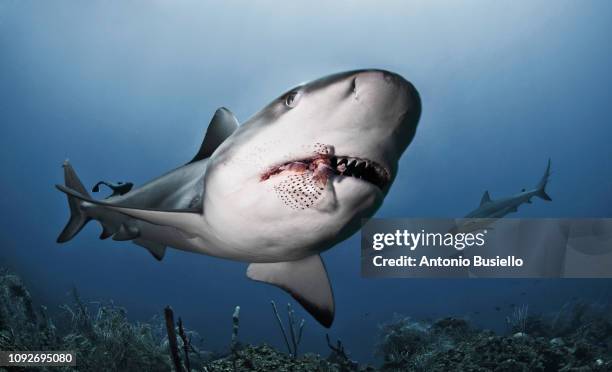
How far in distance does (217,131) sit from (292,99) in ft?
9.65

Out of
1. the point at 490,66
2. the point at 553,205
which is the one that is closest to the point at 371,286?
the point at 553,205

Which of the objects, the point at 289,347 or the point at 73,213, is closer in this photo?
the point at 73,213

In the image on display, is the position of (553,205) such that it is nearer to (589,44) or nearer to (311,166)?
(589,44)

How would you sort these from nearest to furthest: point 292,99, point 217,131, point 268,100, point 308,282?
point 292,99 < point 308,282 < point 217,131 < point 268,100

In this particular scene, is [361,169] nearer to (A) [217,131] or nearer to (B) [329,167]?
(B) [329,167]

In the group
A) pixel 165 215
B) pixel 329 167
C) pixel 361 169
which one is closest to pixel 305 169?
pixel 329 167

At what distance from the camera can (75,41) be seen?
25.5m


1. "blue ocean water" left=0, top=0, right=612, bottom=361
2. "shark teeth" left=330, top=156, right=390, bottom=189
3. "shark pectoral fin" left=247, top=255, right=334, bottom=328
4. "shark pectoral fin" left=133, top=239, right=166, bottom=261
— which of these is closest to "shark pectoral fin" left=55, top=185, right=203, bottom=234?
"shark pectoral fin" left=247, top=255, right=334, bottom=328

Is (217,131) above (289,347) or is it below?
above

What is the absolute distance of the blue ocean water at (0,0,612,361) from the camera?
24188 mm

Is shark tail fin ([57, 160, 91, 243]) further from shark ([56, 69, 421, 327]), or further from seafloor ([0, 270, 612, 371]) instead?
shark ([56, 69, 421, 327])

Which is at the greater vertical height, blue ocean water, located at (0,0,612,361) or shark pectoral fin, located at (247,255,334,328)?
blue ocean water, located at (0,0,612,361)

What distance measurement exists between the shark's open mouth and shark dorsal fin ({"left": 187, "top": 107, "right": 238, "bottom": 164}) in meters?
2.60

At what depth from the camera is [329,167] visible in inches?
77.4
